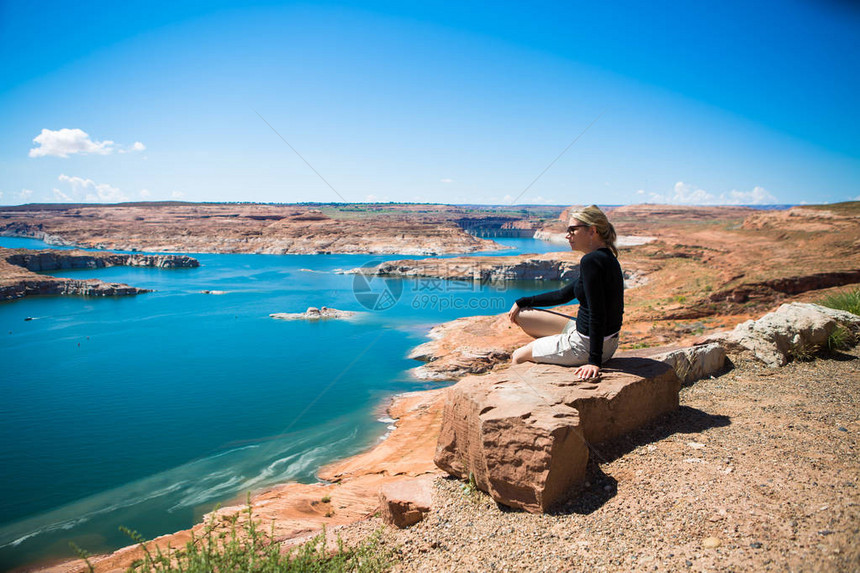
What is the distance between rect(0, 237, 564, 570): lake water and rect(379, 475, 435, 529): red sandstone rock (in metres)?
8.41

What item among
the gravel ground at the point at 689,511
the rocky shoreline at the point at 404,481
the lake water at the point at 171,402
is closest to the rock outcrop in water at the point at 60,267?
the lake water at the point at 171,402

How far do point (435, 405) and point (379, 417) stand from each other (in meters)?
2.30

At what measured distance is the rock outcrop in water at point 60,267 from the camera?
48188 mm

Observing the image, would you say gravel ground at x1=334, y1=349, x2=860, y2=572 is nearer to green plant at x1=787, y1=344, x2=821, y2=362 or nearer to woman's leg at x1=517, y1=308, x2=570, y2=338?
woman's leg at x1=517, y1=308, x2=570, y2=338

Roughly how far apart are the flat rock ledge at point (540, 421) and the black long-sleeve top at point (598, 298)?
0.53m

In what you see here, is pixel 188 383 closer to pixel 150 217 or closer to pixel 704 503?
pixel 704 503

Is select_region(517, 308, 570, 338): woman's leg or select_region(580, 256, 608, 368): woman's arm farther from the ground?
select_region(580, 256, 608, 368): woman's arm

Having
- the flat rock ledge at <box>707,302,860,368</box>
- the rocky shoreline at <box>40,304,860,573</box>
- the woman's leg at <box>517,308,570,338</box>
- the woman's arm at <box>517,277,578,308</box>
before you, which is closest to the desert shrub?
the rocky shoreline at <box>40,304,860,573</box>

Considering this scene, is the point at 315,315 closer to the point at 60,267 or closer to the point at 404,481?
the point at 404,481

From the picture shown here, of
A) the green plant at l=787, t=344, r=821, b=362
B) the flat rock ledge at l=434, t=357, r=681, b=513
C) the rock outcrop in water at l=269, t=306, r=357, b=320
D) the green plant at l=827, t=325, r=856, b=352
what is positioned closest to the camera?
the flat rock ledge at l=434, t=357, r=681, b=513

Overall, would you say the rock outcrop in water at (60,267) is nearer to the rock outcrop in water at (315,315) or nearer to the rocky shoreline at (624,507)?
the rock outcrop in water at (315,315)

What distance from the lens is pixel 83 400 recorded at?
67.1 ft

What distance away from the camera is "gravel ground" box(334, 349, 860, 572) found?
319 centimetres

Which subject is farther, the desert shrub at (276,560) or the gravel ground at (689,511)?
the desert shrub at (276,560)
